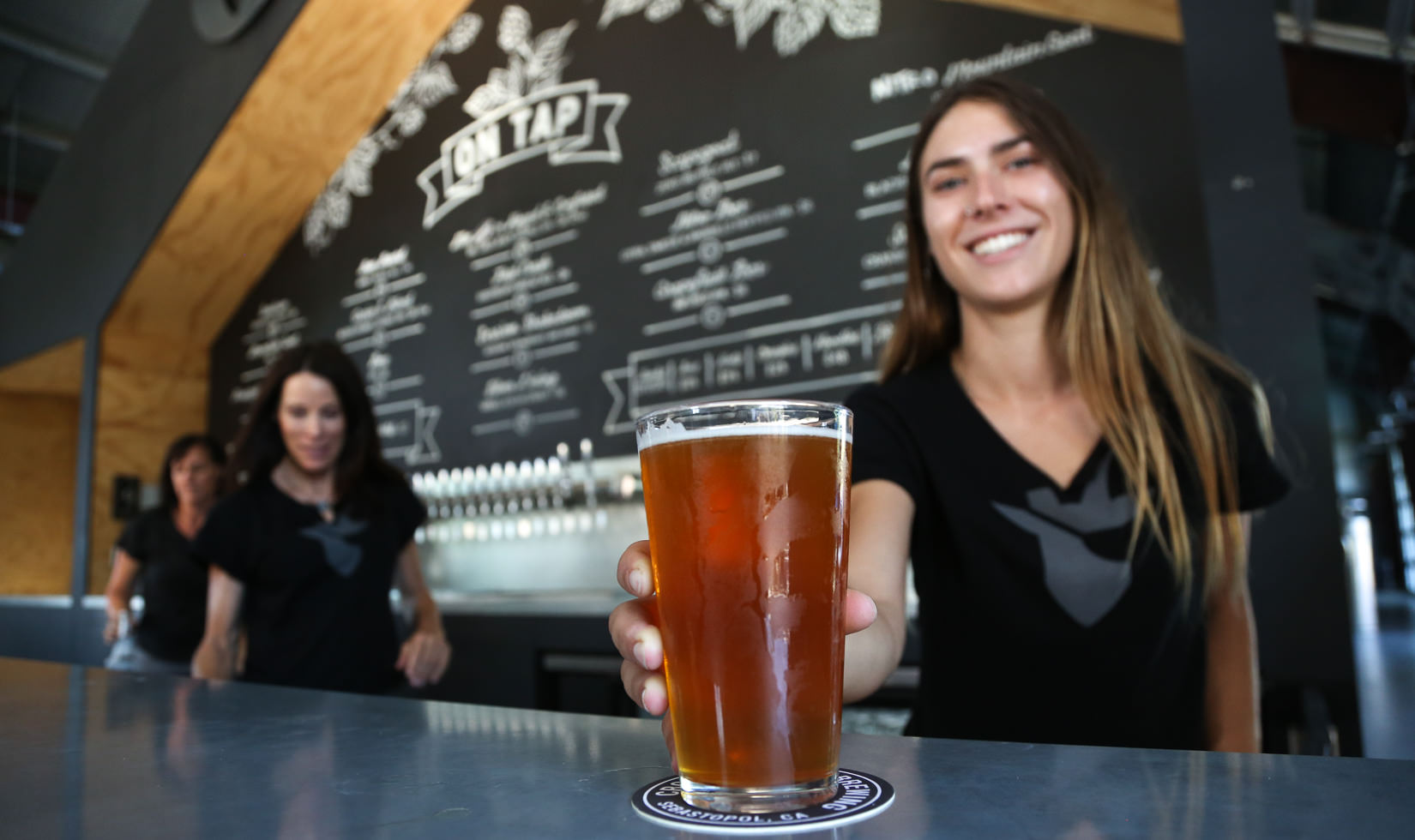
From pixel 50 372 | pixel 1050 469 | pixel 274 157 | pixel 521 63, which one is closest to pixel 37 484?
pixel 50 372

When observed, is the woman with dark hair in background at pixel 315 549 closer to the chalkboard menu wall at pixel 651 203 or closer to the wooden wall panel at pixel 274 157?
the chalkboard menu wall at pixel 651 203

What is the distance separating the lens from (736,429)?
1.57 feet

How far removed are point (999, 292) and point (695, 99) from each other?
2.85 meters

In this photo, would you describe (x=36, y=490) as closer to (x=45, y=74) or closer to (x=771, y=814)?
(x=45, y=74)

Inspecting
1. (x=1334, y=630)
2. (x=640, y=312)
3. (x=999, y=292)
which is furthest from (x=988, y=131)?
(x=640, y=312)

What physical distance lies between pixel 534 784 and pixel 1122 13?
9.33 feet

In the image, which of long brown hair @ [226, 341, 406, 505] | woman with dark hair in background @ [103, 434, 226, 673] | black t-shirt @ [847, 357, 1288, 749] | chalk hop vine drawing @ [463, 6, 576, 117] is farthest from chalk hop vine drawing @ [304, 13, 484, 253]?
black t-shirt @ [847, 357, 1288, 749]

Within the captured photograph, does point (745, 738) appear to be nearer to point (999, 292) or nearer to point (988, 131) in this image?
point (999, 292)

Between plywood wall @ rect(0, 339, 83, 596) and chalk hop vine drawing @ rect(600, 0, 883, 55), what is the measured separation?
5.77 metres

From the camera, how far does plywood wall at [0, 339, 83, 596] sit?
289 inches

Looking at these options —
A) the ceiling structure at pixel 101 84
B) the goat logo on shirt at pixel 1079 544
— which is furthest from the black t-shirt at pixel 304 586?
the ceiling structure at pixel 101 84

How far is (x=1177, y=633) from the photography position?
1.20 m

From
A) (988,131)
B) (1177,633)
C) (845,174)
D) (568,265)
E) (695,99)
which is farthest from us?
(568,265)

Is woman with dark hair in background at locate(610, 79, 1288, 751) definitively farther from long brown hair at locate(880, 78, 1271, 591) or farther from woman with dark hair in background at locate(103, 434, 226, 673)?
woman with dark hair in background at locate(103, 434, 226, 673)
